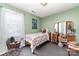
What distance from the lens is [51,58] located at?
1.50 metres

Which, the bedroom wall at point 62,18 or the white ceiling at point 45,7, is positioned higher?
the white ceiling at point 45,7

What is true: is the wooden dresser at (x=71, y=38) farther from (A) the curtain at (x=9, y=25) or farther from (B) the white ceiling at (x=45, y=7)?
(A) the curtain at (x=9, y=25)

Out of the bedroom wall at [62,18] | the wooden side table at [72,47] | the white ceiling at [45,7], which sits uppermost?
the white ceiling at [45,7]

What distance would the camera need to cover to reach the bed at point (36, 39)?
1536mm

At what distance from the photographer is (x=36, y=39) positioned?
5.15 ft

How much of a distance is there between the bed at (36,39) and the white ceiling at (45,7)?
0.37 m

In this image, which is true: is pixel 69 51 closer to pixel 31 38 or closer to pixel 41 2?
pixel 31 38

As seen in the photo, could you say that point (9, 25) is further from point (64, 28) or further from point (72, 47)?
point (72, 47)

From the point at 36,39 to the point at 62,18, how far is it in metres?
0.57

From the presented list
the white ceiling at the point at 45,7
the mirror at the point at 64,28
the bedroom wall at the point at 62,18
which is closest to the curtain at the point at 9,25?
the white ceiling at the point at 45,7

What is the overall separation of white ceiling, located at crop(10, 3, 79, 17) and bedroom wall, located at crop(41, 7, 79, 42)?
0.21 feet

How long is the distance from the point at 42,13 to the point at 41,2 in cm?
20

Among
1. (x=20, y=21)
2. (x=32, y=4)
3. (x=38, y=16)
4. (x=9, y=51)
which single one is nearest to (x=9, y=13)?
(x=20, y=21)

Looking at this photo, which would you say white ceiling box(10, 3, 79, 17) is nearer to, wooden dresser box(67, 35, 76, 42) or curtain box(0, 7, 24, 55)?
curtain box(0, 7, 24, 55)
